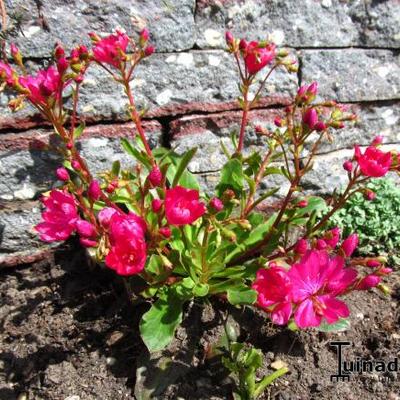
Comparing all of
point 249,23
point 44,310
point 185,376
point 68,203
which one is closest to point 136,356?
point 185,376

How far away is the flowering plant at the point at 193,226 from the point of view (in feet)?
4.78

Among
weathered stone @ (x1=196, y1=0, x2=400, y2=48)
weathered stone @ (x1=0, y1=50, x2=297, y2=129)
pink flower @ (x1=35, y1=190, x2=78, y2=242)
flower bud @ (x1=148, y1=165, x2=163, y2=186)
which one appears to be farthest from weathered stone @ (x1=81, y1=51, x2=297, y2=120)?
flower bud @ (x1=148, y1=165, x2=163, y2=186)

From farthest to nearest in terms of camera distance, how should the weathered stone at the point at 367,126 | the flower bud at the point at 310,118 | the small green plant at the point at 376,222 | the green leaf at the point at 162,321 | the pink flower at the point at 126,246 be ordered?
the weathered stone at the point at 367,126
the small green plant at the point at 376,222
the green leaf at the point at 162,321
the flower bud at the point at 310,118
the pink flower at the point at 126,246

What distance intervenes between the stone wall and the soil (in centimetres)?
26

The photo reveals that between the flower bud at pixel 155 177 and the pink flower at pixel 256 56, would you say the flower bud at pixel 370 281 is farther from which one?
the pink flower at pixel 256 56

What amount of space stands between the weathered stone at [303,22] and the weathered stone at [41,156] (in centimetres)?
58

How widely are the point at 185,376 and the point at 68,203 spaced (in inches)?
33.8

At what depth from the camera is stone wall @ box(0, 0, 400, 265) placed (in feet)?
6.59

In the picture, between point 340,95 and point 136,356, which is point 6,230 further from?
point 340,95

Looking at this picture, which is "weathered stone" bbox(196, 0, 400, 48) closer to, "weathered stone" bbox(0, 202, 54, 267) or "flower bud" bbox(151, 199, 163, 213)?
"flower bud" bbox(151, 199, 163, 213)

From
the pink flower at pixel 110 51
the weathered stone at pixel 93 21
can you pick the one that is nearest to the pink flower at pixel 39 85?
the pink flower at pixel 110 51

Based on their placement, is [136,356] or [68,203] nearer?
[68,203]

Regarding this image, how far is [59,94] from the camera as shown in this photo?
5.59 feet

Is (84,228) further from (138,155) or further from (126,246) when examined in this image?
(138,155)
